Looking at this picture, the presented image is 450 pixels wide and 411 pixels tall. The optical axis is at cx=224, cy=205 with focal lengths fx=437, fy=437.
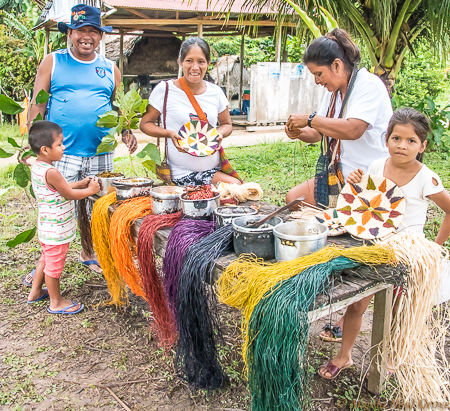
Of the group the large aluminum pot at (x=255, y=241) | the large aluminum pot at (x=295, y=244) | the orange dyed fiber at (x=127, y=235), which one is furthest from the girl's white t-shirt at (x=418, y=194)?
the orange dyed fiber at (x=127, y=235)

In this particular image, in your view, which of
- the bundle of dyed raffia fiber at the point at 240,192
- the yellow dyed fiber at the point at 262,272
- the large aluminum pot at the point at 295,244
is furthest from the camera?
the bundle of dyed raffia fiber at the point at 240,192

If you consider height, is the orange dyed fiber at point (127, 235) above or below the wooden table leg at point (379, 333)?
above

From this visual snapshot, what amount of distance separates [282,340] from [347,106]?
136cm

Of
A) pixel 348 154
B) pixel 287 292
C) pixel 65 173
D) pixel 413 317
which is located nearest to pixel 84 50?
pixel 65 173

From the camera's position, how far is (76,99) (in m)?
3.00

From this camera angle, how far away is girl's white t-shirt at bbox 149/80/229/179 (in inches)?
116

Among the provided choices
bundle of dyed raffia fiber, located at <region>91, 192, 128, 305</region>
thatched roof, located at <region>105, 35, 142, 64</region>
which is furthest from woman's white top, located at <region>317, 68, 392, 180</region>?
thatched roof, located at <region>105, 35, 142, 64</region>

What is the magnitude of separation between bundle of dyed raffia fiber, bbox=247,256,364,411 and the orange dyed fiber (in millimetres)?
1152

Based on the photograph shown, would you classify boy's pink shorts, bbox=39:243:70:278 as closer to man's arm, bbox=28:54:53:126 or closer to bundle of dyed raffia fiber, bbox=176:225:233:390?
man's arm, bbox=28:54:53:126

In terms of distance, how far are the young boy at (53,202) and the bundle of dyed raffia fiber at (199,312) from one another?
1157mm

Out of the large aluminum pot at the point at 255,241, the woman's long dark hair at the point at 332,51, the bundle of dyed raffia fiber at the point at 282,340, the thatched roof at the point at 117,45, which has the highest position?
the thatched roof at the point at 117,45

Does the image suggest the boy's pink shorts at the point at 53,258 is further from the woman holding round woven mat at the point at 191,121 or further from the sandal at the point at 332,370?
the sandal at the point at 332,370

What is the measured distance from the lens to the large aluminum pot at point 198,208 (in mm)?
2192

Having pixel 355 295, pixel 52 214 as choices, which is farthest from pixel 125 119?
pixel 355 295
